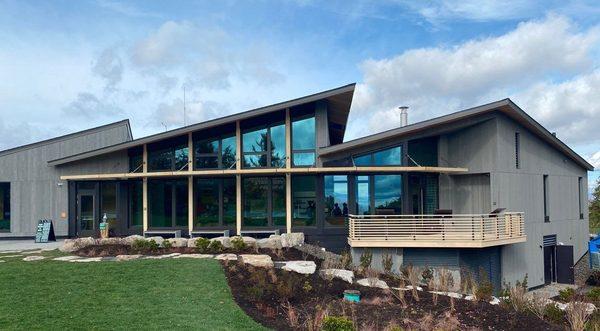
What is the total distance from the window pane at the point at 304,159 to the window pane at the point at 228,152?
7.98ft

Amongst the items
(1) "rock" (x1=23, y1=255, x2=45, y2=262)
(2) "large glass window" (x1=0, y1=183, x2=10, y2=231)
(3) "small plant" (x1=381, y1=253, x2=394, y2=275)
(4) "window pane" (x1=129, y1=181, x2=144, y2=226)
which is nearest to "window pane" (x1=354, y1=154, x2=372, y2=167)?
(3) "small plant" (x1=381, y1=253, x2=394, y2=275)

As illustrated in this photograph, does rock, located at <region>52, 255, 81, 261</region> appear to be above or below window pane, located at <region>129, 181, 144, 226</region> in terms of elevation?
below

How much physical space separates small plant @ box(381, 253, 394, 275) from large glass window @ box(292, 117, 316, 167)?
434cm

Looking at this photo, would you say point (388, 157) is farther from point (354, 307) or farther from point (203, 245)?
point (354, 307)

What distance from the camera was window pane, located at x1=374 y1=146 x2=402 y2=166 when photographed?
55.7 feet

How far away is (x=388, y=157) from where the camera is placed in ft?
55.9

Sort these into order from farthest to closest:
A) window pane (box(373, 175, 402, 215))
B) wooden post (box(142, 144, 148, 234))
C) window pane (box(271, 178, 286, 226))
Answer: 1. wooden post (box(142, 144, 148, 234))
2. window pane (box(271, 178, 286, 226))
3. window pane (box(373, 175, 402, 215))

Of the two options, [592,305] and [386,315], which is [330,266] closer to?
[386,315]

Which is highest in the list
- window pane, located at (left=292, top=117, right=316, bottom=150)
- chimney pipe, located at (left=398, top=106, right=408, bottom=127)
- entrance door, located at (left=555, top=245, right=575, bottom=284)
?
chimney pipe, located at (left=398, top=106, right=408, bottom=127)

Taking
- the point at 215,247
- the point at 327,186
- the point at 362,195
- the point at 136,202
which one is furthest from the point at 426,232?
the point at 136,202

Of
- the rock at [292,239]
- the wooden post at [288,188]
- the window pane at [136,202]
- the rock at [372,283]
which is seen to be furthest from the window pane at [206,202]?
the rock at [372,283]

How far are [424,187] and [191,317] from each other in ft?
42.0

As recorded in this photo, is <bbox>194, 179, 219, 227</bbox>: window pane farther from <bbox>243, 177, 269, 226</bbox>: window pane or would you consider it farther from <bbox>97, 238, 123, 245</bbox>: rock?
<bbox>97, 238, 123, 245</bbox>: rock

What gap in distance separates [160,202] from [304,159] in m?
5.98
